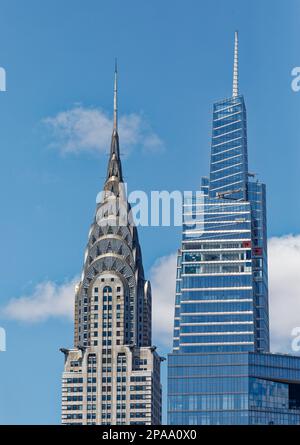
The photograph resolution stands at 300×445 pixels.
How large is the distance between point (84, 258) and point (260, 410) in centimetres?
3952

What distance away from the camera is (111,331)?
185 m

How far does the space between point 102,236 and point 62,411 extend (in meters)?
28.1

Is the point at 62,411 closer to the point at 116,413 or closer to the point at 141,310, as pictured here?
the point at 116,413

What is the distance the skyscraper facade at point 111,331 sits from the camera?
18062cm

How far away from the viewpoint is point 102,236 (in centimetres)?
18250

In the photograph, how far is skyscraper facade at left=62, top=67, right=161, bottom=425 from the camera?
181m

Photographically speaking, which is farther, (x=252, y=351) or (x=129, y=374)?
(x=252, y=351)

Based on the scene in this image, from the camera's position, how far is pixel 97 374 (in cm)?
18338
